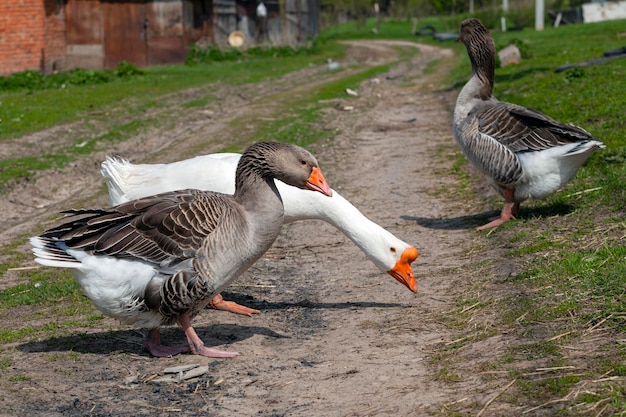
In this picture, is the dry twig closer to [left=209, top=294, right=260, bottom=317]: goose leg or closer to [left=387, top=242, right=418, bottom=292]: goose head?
[left=387, top=242, right=418, bottom=292]: goose head

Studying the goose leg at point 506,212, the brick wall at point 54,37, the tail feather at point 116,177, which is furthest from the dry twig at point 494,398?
the brick wall at point 54,37

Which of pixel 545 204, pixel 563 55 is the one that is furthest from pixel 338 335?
pixel 563 55

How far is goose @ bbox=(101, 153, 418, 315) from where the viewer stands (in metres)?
6.94

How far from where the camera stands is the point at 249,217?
19.5ft

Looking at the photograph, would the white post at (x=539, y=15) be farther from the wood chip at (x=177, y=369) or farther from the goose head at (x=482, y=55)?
the wood chip at (x=177, y=369)

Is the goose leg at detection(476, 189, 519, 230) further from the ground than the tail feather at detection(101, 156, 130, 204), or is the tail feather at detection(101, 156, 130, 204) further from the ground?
the tail feather at detection(101, 156, 130, 204)

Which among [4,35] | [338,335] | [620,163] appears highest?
[4,35]

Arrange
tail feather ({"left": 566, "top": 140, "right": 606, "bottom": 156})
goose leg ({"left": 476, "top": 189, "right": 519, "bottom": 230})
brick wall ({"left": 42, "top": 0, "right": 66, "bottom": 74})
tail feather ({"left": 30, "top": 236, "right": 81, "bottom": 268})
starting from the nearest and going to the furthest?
tail feather ({"left": 30, "top": 236, "right": 81, "bottom": 268}), tail feather ({"left": 566, "top": 140, "right": 606, "bottom": 156}), goose leg ({"left": 476, "top": 189, "right": 519, "bottom": 230}), brick wall ({"left": 42, "top": 0, "right": 66, "bottom": 74})

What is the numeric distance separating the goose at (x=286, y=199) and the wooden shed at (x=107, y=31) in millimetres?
21573

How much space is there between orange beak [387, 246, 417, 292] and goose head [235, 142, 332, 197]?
1120 millimetres

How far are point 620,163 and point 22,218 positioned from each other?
7780 mm

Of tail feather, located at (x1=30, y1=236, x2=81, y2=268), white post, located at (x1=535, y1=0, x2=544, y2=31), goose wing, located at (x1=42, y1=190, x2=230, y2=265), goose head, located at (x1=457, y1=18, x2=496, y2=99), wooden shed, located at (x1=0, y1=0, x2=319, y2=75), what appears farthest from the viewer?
white post, located at (x1=535, y1=0, x2=544, y2=31)

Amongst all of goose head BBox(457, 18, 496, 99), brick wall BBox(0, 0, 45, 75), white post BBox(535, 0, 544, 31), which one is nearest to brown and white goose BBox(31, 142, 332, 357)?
goose head BBox(457, 18, 496, 99)

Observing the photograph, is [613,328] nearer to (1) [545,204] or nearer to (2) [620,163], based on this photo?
(1) [545,204]
